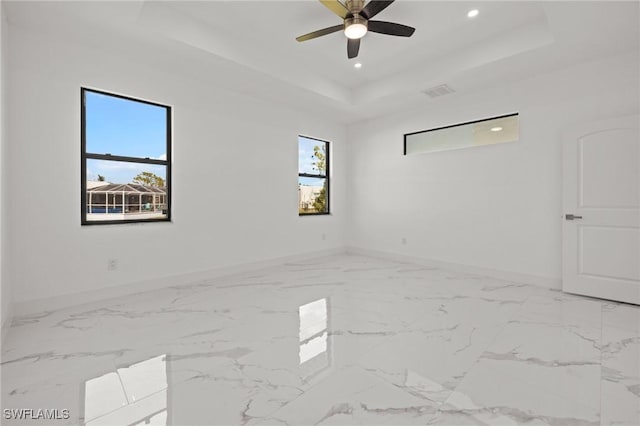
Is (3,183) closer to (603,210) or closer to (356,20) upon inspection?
(356,20)

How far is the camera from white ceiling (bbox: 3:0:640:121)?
2.75 m

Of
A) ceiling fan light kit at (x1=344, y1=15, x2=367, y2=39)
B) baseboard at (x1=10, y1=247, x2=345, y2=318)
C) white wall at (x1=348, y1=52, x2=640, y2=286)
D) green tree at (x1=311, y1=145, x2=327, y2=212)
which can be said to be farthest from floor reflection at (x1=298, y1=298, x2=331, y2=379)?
green tree at (x1=311, y1=145, x2=327, y2=212)

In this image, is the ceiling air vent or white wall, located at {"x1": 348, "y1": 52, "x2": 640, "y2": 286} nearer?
white wall, located at {"x1": 348, "y1": 52, "x2": 640, "y2": 286}

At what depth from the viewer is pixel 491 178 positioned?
434 centimetres

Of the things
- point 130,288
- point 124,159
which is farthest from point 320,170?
point 130,288

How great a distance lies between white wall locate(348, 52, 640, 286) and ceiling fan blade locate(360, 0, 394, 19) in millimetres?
2415

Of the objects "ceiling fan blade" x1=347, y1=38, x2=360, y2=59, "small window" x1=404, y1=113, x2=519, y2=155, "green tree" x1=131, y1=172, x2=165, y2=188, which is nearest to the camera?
"ceiling fan blade" x1=347, y1=38, x2=360, y2=59

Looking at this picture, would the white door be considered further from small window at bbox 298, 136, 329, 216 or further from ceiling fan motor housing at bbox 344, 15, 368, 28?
small window at bbox 298, 136, 329, 216

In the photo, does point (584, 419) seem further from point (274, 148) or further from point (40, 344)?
point (274, 148)

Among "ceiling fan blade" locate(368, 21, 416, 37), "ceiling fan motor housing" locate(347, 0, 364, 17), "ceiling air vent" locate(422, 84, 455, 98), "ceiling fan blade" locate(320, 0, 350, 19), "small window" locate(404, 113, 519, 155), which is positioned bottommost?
"small window" locate(404, 113, 519, 155)

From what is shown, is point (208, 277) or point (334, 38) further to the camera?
point (208, 277)

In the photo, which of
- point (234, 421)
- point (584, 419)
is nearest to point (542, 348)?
point (584, 419)

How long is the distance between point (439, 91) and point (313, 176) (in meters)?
2.58

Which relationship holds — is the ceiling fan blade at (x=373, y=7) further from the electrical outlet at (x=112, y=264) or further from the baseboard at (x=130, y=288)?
the electrical outlet at (x=112, y=264)
